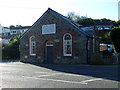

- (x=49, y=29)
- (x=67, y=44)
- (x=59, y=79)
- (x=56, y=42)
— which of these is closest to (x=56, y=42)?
(x=56, y=42)

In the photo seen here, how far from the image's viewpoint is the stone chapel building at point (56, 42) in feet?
70.9

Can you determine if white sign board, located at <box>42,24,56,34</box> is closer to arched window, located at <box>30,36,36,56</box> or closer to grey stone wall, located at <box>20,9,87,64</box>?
grey stone wall, located at <box>20,9,87,64</box>

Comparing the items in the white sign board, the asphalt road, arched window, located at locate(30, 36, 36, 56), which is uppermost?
the white sign board

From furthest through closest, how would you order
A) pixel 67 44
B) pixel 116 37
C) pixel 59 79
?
pixel 116 37 → pixel 67 44 → pixel 59 79

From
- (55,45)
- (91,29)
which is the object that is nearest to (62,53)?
(55,45)

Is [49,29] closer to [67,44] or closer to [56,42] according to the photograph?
[56,42]

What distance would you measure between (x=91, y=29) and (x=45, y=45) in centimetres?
657

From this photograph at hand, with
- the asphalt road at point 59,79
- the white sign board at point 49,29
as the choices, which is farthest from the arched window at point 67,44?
the asphalt road at point 59,79

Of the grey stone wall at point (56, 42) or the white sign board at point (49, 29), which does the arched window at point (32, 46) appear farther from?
the white sign board at point (49, 29)

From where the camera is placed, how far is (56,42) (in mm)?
23672

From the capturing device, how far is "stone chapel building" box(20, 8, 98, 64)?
21609 mm

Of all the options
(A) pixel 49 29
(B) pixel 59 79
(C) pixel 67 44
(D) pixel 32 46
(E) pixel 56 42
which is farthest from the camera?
(D) pixel 32 46

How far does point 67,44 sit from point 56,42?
65.3 inches

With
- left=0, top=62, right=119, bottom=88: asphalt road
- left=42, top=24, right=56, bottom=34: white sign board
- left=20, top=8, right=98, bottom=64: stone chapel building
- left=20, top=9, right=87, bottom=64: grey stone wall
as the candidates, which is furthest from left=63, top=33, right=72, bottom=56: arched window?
left=0, top=62, right=119, bottom=88: asphalt road
